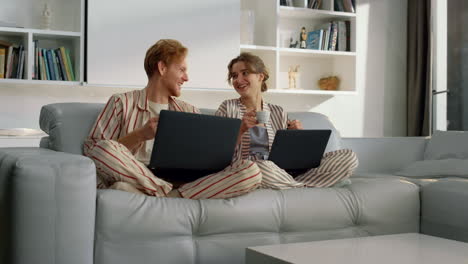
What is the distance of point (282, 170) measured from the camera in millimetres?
2441

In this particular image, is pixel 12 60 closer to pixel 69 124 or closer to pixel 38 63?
pixel 38 63

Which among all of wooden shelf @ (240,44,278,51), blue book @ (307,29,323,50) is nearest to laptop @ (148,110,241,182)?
wooden shelf @ (240,44,278,51)

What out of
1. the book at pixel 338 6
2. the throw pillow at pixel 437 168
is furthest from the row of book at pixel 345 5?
the throw pillow at pixel 437 168

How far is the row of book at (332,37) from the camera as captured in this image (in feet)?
15.9

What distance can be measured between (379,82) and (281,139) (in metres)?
2.99

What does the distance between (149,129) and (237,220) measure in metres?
0.47

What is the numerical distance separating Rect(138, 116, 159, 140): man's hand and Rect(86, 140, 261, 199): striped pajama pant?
0.39ft

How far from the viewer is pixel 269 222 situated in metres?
2.22

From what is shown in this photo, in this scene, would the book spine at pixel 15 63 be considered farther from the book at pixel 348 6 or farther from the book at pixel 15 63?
the book at pixel 348 6

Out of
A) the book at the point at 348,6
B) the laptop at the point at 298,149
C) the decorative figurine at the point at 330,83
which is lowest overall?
the laptop at the point at 298,149

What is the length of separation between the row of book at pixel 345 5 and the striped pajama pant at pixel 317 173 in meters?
2.45

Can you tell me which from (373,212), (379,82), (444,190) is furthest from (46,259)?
(379,82)

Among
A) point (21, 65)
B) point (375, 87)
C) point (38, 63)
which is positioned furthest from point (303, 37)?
point (21, 65)

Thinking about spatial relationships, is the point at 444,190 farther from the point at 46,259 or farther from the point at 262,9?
the point at 262,9
